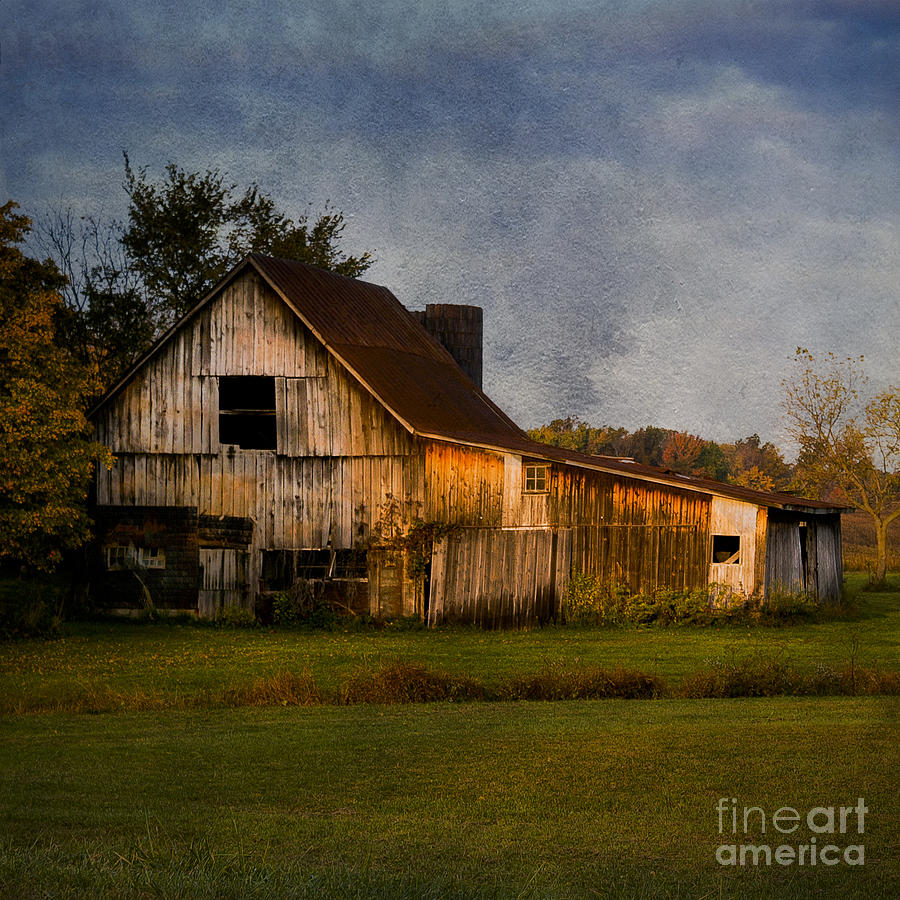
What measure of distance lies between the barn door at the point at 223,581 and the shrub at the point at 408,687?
48.2 feet

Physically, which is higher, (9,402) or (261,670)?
(9,402)

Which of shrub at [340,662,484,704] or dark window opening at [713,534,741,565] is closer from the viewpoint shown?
shrub at [340,662,484,704]

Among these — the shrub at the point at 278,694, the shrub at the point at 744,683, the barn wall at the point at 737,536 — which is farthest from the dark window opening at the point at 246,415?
the shrub at the point at 744,683

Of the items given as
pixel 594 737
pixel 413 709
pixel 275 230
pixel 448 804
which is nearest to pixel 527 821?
pixel 448 804

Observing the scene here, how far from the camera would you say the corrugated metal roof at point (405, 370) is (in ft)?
97.2

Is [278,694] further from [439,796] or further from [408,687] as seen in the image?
[439,796]

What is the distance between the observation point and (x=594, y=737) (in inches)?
516

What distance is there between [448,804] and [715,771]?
259 cm

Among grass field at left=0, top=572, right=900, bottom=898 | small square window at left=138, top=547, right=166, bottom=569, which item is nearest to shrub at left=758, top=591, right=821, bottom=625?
grass field at left=0, top=572, right=900, bottom=898

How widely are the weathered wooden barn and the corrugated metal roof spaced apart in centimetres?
10

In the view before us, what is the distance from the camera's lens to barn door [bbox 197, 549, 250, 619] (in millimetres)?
Answer: 31609

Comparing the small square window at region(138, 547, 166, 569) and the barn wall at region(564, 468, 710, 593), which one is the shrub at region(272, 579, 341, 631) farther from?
the barn wall at region(564, 468, 710, 593)

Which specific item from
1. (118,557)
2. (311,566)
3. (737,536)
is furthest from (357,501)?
(737,536)

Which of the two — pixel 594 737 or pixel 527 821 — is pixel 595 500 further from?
pixel 527 821
